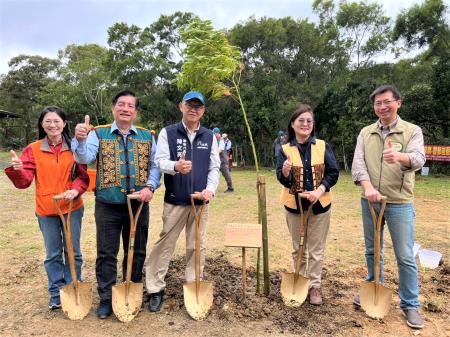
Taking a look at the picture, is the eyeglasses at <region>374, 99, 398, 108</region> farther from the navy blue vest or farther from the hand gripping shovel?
the hand gripping shovel

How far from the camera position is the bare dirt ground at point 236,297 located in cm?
342

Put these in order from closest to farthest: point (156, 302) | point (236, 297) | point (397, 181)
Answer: point (397, 181) < point (156, 302) < point (236, 297)

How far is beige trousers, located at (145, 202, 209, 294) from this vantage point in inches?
148

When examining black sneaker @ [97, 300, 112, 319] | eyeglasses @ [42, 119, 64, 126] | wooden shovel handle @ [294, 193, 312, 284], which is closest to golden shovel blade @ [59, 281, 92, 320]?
black sneaker @ [97, 300, 112, 319]

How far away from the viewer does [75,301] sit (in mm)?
3555

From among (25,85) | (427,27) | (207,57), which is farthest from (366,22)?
(25,85)

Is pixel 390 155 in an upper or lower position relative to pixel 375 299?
upper

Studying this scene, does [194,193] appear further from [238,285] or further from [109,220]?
[238,285]

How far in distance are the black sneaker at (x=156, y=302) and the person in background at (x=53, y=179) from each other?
883 millimetres

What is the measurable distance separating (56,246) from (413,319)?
3348 millimetres

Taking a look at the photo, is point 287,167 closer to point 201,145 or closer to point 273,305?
point 201,145

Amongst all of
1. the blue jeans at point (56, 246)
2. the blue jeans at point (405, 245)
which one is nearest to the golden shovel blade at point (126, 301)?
the blue jeans at point (56, 246)

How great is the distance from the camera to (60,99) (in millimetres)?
27016

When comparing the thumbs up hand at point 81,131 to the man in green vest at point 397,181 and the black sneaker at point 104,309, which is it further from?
the man in green vest at point 397,181
